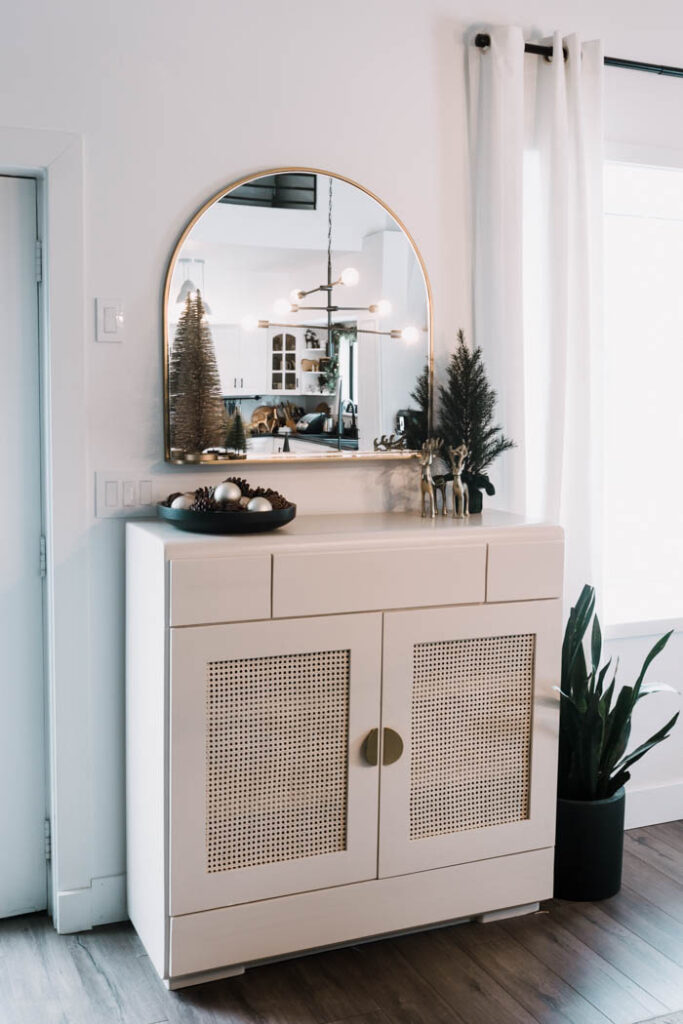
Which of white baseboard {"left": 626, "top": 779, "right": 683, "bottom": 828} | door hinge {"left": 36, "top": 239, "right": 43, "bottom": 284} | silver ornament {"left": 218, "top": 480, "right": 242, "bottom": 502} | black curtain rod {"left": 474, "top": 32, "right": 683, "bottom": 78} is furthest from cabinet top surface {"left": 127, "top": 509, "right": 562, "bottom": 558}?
black curtain rod {"left": 474, "top": 32, "right": 683, "bottom": 78}

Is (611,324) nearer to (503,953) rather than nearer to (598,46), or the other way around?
(598,46)

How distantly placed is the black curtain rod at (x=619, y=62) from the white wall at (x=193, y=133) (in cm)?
6

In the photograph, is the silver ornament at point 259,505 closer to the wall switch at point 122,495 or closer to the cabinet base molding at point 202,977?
the wall switch at point 122,495

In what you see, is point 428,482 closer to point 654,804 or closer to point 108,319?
point 108,319

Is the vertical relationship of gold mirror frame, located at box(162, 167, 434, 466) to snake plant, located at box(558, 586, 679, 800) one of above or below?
above

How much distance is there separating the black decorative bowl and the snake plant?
3.18 feet

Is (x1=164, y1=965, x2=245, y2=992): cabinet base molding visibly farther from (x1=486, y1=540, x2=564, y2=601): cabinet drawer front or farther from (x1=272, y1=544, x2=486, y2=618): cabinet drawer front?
(x1=486, y1=540, x2=564, y2=601): cabinet drawer front

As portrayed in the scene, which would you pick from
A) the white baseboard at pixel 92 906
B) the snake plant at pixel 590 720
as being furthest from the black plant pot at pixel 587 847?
the white baseboard at pixel 92 906

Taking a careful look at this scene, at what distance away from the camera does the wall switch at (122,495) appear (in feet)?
8.63

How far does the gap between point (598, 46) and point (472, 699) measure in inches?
77.4

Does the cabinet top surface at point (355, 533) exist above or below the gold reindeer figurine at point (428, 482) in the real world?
below

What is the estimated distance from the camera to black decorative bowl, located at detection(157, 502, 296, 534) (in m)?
2.40

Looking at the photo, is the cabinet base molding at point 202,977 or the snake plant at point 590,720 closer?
the cabinet base molding at point 202,977

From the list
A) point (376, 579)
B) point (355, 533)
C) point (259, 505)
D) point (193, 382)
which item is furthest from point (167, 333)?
point (376, 579)
